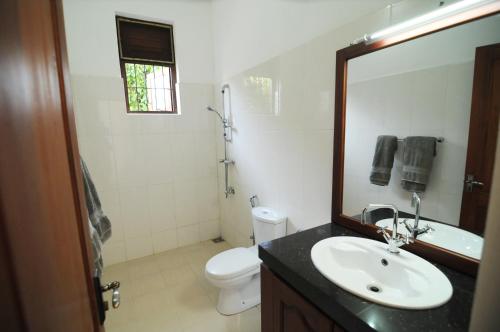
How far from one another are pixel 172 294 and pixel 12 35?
2.21m

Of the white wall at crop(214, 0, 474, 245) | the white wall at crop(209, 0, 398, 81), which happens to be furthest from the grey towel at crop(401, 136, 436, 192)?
the white wall at crop(209, 0, 398, 81)

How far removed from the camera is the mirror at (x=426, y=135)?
0.86 metres

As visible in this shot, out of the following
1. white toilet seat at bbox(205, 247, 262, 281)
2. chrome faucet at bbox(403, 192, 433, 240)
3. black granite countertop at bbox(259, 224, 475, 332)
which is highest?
chrome faucet at bbox(403, 192, 433, 240)

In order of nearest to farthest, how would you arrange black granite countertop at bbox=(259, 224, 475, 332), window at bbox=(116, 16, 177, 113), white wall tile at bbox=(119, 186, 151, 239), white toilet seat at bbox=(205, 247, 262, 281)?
1. black granite countertop at bbox=(259, 224, 475, 332)
2. white toilet seat at bbox=(205, 247, 262, 281)
3. window at bbox=(116, 16, 177, 113)
4. white wall tile at bbox=(119, 186, 151, 239)

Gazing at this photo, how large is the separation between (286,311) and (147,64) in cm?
260

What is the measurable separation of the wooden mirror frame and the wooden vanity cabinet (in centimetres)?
53

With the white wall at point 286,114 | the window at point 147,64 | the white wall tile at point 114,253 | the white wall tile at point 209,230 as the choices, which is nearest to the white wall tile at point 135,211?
the white wall tile at point 114,253

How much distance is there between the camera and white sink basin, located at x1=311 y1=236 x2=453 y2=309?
0.79 metres

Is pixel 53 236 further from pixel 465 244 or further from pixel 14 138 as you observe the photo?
pixel 465 244

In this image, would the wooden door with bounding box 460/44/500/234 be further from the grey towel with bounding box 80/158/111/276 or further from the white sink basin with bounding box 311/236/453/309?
the grey towel with bounding box 80/158/111/276

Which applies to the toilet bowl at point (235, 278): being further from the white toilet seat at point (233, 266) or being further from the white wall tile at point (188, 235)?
the white wall tile at point (188, 235)

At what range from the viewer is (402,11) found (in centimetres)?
103

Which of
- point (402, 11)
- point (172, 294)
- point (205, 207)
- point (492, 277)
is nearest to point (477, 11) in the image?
point (402, 11)

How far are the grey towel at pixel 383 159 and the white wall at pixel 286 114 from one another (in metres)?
0.27
